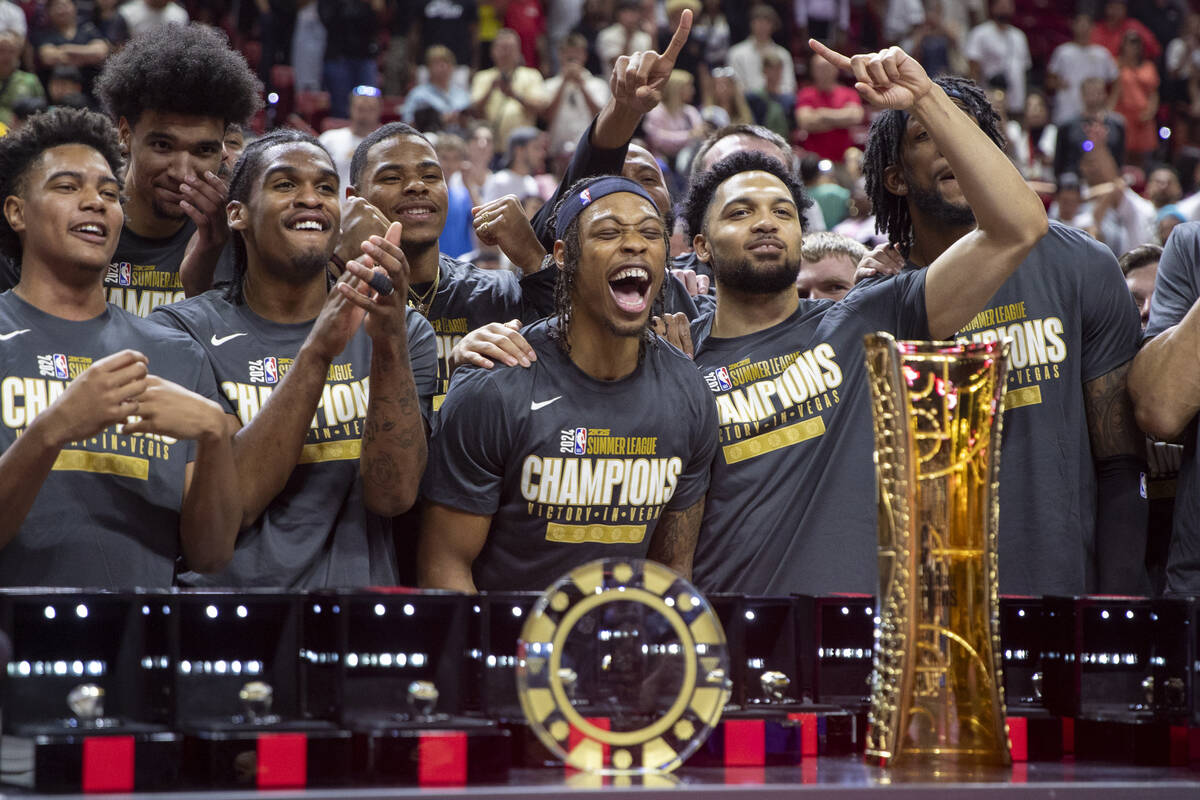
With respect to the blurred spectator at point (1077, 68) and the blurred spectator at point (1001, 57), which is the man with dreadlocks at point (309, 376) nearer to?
the blurred spectator at point (1001, 57)

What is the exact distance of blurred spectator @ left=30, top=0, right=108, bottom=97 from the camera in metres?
10.6

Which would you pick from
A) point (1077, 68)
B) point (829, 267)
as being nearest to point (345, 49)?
point (1077, 68)

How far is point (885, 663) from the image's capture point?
1.86 meters

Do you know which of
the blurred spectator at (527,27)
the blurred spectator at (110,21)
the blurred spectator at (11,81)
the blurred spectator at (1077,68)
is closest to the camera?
the blurred spectator at (11,81)

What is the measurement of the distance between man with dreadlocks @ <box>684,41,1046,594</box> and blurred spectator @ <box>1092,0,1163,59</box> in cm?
1256

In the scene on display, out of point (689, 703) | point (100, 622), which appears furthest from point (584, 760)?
point (100, 622)

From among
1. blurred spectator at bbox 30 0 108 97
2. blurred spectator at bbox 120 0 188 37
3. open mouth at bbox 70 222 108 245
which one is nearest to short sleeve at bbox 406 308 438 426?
open mouth at bbox 70 222 108 245

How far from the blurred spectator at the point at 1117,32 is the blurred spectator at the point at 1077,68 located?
1.09ft

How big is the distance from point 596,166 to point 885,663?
7.96 feet

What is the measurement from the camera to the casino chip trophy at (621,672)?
5.69ft

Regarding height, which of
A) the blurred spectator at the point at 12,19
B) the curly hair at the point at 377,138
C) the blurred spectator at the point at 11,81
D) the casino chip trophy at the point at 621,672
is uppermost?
the blurred spectator at the point at 12,19

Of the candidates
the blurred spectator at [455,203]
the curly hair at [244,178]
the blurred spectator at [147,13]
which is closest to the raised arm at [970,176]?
the curly hair at [244,178]

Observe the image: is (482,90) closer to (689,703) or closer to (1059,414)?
(1059,414)

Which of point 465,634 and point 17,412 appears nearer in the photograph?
point 465,634
